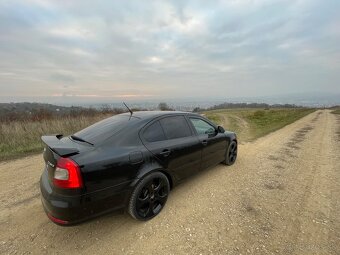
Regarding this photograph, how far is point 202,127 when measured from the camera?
14.6ft

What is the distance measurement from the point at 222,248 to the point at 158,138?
1761mm

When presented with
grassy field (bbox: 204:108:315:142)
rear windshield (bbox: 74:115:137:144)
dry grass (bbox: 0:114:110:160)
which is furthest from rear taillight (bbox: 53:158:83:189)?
grassy field (bbox: 204:108:315:142)

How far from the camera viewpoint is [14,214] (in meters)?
3.22

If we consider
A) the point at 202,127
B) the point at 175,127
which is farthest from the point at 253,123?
the point at 175,127

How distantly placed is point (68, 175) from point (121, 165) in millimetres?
632

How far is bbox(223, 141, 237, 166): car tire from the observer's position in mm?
5152

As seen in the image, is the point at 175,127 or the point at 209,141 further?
the point at 209,141

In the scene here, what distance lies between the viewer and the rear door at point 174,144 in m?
3.27

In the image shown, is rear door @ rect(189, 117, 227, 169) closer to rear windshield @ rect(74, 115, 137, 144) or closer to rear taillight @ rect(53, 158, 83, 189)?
rear windshield @ rect(74, 115, 137, 144)

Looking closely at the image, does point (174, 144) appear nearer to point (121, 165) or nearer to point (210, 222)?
point (121, 165)

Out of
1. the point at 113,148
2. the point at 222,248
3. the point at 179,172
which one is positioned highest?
the point at 113,148

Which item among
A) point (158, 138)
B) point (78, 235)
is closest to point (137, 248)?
point (78, 235)

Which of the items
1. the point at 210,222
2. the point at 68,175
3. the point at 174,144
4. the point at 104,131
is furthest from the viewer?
the point at 174,144

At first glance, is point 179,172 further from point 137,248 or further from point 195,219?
→ point 137,248
